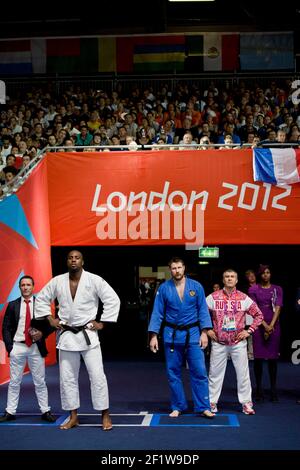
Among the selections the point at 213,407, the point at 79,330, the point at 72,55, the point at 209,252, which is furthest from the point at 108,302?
the point at 72,55

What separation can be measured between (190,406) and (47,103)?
11.8m

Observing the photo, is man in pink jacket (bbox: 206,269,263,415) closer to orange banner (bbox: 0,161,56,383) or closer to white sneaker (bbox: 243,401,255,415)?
white sneaker (bbox: 243,401,255,415)

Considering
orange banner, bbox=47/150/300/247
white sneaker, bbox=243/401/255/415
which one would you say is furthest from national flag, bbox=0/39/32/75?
white sneaker, bbox=243/401/255/415

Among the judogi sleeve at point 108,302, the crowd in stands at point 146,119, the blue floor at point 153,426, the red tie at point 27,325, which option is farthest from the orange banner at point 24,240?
the judogi sleeve at point 108,302

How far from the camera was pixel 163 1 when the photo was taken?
19.3 m

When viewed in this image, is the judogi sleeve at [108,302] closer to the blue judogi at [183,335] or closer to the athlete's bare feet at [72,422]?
the blue judogi at [183,335]

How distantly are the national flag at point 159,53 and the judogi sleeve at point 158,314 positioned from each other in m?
15.5

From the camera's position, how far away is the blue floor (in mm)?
6867

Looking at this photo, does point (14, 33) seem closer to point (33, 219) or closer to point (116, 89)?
point (116, 89)

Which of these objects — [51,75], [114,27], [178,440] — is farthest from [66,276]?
[114,27]

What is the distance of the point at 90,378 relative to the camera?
7793 millimetres

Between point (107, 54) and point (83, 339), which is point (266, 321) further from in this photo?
point (107, 54)

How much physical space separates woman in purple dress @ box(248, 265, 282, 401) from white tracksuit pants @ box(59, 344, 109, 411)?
2.57 m

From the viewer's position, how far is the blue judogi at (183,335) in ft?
27.6
